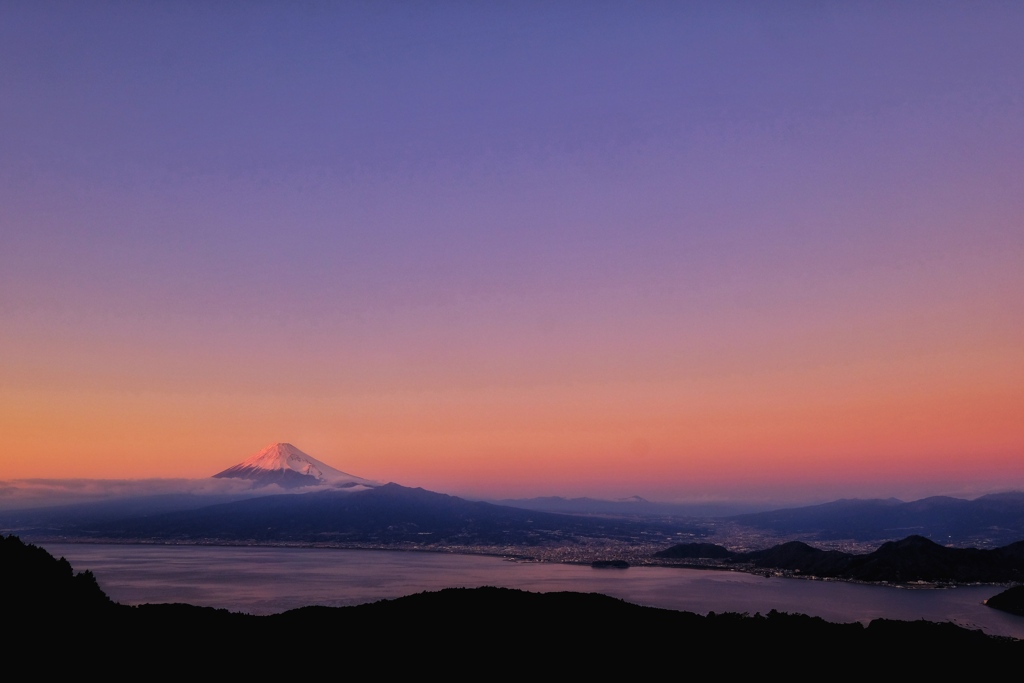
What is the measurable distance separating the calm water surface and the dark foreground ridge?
153ft

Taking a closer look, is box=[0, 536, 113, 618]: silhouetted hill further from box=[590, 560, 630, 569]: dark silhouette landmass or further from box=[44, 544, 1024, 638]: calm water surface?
box=[590, 560, 630, 569]: dark silhouette landmass

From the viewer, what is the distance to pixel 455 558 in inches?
7431

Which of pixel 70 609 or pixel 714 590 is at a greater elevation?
pixel 70 609

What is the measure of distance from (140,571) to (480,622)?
12332 cm

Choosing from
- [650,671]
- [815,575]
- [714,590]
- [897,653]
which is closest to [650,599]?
[714,590]

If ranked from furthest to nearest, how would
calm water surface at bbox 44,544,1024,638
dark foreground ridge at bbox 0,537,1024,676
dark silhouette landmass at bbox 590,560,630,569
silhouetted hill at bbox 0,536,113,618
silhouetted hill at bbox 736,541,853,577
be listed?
dark silhouette landmass at bbox 590,560,630,569 → silhouetted hill at bbox 736,541,853,577 → calm water surface at bbox 44,544,1024,638 → silhouetted hill at bbox 0,536,113,618 → dark foreground ridge at bbox 0,537,1024,676

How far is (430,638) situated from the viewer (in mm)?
39781

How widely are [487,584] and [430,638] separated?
87.1 meters

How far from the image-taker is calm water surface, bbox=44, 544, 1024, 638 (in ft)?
310

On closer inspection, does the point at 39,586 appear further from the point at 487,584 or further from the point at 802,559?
the point at 802,559

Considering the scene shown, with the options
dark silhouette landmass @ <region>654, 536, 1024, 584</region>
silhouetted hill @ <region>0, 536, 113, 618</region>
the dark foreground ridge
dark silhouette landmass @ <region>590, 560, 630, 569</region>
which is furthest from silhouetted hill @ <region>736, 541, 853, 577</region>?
silhouetted hill @ <region>0, 536, 113, 618</region>

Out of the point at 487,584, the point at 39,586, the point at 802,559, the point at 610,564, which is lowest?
the point at 610,564

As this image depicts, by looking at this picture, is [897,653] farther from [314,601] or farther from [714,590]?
[714,590]

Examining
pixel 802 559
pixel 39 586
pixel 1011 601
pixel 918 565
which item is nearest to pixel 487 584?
pixel 802 559
